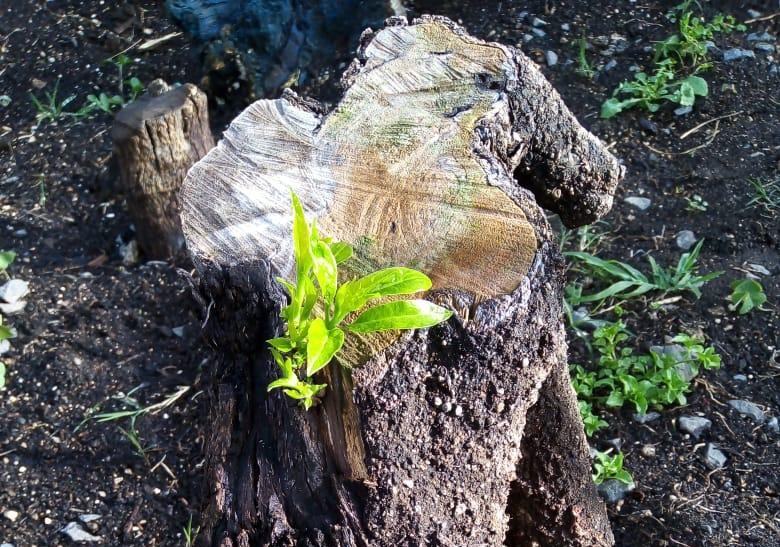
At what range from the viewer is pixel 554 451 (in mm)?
1564

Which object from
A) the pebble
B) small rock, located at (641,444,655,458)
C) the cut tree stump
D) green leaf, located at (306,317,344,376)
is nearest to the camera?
green leaf, located at (306,317,344,376)

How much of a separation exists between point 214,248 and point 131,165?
1.34 m

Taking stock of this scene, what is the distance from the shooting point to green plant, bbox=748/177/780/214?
2.60 metres

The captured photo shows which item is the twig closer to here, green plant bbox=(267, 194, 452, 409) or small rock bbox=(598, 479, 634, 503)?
small rock bbox=(598, 479, 634, 503)

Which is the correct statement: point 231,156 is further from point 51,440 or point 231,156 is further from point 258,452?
point 51,440

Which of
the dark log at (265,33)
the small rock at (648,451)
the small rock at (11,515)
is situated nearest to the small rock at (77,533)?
the small rock at (11,515)

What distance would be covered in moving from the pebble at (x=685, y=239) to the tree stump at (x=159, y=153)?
1596 mm

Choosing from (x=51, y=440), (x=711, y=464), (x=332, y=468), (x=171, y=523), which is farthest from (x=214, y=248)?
(x=711, y=464)

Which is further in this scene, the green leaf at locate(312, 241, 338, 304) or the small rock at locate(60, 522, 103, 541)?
the small rock at locate(60, 522, 103, 541)

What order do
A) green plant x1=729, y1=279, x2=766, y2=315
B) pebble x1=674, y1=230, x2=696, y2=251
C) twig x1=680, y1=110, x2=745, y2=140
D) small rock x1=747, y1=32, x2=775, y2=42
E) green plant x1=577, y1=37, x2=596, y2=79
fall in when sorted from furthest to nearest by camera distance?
1. small rock x1=747, y1=32, x2=775, y2=42
2. green plant x1=577, y1=37, x2=596, y2=79
3. twig x1=680, y1=110, x2=745, y2=140
4. pebble x1=674, y1=230, x2=696, y2=251
5. green plant x1=729, y1=279, x2=766, y2=315

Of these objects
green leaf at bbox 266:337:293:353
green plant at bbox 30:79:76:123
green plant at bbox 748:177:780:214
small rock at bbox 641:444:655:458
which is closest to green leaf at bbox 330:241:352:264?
green leaf at bbox 266:337:293:353

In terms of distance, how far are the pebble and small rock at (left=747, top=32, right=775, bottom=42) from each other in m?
1.20

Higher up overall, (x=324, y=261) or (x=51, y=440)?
(x=324, y=261)

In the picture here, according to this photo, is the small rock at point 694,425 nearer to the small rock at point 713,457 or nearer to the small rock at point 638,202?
the small rock at point 713,457
